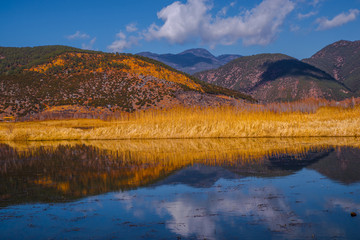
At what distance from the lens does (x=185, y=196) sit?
25.4ft

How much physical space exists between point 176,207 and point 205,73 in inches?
6251

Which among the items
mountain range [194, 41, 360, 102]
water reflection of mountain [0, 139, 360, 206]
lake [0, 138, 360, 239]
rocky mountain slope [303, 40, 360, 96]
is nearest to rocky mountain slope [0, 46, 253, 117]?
water reflection of mountain [0, 139, 360, 206]

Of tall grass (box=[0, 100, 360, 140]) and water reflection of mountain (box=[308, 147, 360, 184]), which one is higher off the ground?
tall grass (box=[0, 100, 360, 140])

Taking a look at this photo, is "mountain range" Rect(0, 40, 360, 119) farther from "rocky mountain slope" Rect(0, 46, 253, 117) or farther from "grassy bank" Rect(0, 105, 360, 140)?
"grassy bank" Rect(0, 105, 360, 140)

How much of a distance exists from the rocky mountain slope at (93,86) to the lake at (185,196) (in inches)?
1210

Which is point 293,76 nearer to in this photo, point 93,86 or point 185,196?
point 93,86

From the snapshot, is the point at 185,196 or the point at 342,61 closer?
the point at 185,196

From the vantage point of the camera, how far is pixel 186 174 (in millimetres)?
10367

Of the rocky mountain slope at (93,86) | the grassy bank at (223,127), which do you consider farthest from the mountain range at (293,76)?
the grassy bank at (223,127)

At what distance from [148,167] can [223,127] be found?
1070cm

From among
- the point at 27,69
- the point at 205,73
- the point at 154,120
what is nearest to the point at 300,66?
the point at 205,73

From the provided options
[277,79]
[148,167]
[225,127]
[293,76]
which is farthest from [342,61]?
[148,167]

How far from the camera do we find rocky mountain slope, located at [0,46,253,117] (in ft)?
153

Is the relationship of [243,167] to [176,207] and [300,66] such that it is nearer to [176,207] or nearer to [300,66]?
[176,207]
